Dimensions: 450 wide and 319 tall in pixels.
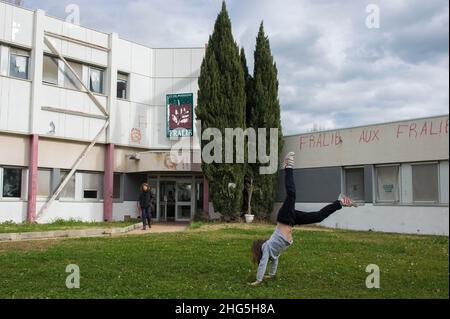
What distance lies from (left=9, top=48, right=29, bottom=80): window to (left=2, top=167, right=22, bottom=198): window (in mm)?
4158

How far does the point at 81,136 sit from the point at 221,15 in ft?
28.7

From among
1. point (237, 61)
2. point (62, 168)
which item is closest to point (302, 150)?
point (237, 61)

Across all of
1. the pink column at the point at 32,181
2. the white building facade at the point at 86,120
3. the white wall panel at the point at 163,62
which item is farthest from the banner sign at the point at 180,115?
the pink column at the point at 32,181

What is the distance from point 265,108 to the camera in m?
23.9

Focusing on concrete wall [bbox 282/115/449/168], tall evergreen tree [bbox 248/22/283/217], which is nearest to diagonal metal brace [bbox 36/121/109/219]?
tall evergreen tree [bbox 248/22/283/217]

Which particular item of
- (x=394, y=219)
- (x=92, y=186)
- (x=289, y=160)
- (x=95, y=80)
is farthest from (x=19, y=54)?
(x=289, y=160)

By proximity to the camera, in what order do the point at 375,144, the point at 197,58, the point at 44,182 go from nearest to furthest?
the point at 375,144 → the point at 44,182 → the point at 197,58

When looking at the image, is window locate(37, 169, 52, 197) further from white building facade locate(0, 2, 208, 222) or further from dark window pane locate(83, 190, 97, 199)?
dark window pane locate(83, 190, 97, 199)

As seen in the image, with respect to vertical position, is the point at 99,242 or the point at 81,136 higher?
the point at 81,136

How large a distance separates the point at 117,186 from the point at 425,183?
1499 cm

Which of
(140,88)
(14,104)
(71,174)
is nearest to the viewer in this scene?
(14,104)

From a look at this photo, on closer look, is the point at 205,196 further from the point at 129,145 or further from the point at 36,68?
the point at 36,68
